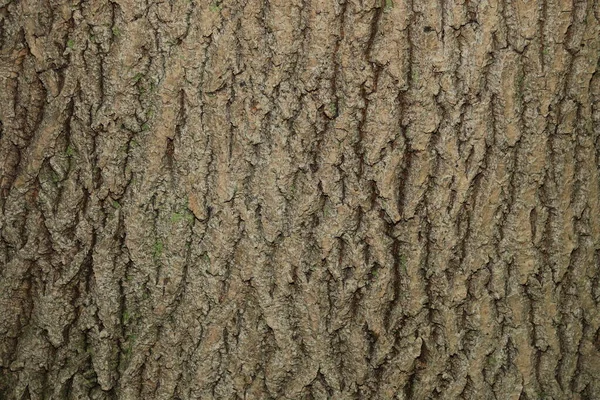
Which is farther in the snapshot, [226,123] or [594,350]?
[594,350]

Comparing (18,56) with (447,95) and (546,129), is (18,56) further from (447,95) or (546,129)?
(546,129)

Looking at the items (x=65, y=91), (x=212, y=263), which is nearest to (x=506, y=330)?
(x=212, y=263)

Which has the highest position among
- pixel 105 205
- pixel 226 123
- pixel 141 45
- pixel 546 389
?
pixel 141 45

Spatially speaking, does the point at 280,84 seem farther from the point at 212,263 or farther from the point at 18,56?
the point at 18,56

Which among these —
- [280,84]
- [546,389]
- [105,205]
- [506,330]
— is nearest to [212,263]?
[105,205]

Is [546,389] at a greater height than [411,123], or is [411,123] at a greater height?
[411,123]

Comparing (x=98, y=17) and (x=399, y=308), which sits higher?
(x=98, y=17)
